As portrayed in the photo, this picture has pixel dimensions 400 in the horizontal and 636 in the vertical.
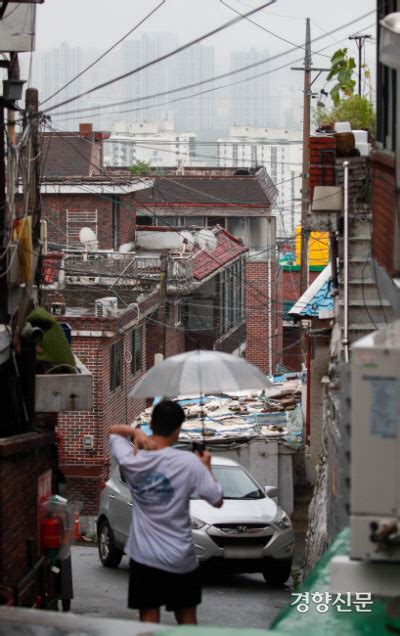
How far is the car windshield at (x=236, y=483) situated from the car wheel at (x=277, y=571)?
1084mm

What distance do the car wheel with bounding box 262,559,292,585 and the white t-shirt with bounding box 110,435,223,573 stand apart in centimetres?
868

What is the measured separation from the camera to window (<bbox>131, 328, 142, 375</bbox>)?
3266cm

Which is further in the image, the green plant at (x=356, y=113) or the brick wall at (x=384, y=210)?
the green plant at (x=356, y=113)

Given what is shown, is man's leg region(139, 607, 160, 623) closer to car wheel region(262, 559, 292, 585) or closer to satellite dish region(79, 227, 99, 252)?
car wheel region(262, 559, 292, 585)

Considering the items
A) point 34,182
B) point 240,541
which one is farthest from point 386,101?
point 240,541

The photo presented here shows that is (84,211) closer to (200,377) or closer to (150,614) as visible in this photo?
(200,377)

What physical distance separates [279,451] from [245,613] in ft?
32.6

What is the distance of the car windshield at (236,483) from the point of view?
55.1ft

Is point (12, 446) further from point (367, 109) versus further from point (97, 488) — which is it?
point (97, 488)

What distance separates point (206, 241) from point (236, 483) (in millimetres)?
24707

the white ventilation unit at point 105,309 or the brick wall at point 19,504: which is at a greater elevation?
the white ventilation unit at point 105,309

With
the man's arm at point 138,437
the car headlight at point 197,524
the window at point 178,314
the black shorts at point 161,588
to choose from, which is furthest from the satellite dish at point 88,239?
the black shorts at point 161,588

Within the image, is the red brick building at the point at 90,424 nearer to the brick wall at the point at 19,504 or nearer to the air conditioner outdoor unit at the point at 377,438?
the brick wall at the point at 19,504

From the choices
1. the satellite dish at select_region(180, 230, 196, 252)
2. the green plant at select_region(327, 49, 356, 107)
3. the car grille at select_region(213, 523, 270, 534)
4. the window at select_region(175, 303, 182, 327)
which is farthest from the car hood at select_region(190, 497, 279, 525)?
the satellite dish at select_region(180, 230, 196, 252)
